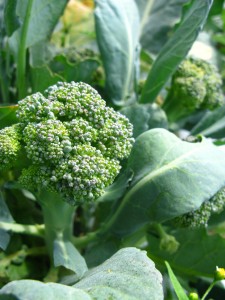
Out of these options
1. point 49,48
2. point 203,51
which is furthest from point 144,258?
point 203,51

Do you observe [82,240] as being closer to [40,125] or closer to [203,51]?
[40,125]

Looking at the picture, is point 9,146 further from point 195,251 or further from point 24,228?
point 195,251

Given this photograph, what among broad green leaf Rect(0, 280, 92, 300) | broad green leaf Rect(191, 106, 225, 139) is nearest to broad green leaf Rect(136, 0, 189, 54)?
broad green leaf Rect(191, 106, 225, 139)

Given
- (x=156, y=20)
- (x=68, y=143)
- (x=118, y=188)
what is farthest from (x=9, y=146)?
(x=156, y=20)

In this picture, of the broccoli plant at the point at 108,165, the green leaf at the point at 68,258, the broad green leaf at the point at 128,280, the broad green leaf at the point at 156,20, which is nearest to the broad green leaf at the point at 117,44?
the broccoli plant at the point at 108,165

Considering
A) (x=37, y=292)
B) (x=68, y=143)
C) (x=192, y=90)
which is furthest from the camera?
(x=192, y=90)

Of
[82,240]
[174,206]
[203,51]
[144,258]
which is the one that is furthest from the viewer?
[203,51]
